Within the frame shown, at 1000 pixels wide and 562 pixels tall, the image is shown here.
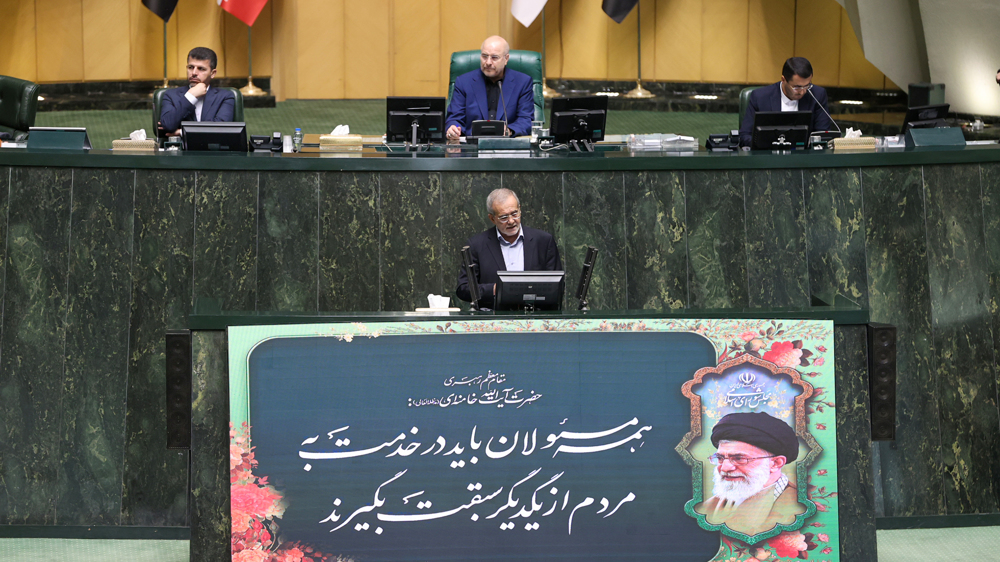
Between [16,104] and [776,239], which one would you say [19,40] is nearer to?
[16,104]

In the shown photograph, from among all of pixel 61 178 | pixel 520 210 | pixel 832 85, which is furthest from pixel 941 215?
pixel 832 85

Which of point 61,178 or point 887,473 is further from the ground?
point 61,178

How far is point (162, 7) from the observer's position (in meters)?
12.0

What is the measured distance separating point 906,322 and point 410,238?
2.39 m

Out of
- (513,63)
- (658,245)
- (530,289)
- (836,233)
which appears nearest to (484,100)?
(513,63)

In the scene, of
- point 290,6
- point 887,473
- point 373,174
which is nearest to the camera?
point 887,473

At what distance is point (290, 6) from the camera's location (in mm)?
12484

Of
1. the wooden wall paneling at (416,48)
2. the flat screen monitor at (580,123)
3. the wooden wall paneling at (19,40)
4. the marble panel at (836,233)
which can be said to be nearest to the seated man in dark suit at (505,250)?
the marble panel at (836,233)

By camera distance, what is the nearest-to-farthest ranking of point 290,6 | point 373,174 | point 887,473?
Answer: point 887,473, point 373,174, point 290,6

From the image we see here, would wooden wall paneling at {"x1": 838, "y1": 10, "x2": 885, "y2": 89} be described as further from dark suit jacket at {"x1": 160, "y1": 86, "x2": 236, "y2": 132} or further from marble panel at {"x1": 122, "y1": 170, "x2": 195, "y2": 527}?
marble panel at {"x1": 122, "y1": 170, "x2": 195, "y2": 527}

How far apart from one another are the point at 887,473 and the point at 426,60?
888 cm

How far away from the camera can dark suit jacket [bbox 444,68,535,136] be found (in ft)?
24.7

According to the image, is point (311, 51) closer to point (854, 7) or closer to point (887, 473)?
point (854, 7)

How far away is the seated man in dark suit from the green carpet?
5.61 m
